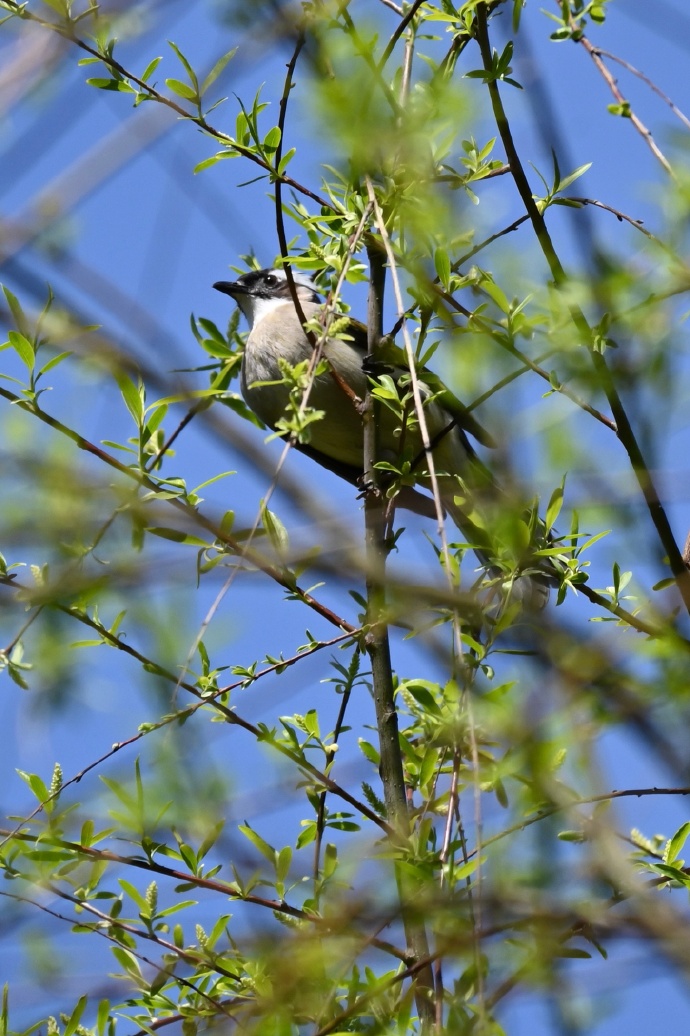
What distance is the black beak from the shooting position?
6.15 metres

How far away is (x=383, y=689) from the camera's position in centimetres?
277

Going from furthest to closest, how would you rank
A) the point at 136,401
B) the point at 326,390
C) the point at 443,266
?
the point at 326,390 < the point at 136,401 < the point at 443,266

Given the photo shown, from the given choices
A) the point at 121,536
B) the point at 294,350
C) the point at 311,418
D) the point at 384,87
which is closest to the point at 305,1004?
the point at 121,536

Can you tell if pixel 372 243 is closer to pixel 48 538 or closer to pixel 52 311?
pixel 52 311

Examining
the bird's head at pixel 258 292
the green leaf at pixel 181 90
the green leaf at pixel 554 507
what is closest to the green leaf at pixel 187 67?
the green leaf at pixel 181 90

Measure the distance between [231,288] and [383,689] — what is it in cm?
392

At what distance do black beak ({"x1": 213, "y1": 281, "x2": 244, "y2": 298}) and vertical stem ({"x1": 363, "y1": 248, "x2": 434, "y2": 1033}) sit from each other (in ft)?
9.76

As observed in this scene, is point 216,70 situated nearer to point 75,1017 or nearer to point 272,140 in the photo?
point 272,140

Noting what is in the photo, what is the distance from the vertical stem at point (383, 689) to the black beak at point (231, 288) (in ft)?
9.76

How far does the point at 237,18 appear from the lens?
175cm

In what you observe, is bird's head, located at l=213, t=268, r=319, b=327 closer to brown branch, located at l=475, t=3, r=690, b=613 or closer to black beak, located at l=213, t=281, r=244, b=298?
black beak, located at l=213, t=281, r=244, b=298

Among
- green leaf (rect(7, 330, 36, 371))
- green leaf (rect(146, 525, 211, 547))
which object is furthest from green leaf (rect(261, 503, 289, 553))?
green leaf (rect(7, 330, 36, 371))

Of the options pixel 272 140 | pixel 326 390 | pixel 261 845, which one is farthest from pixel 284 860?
pixel 326 390

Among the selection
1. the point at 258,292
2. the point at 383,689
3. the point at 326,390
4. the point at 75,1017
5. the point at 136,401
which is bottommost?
the point at 75,1017
